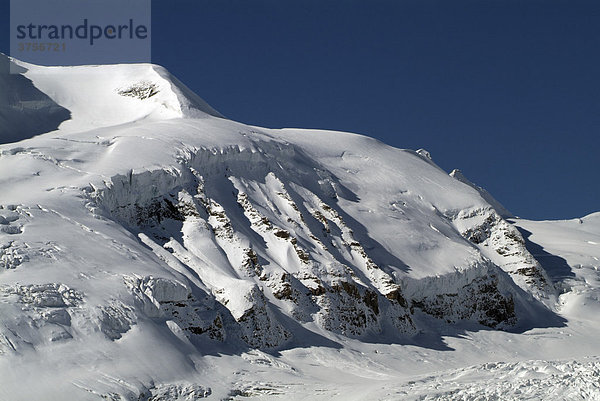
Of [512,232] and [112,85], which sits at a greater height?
[112,85]

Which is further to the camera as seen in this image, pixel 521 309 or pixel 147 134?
pixel 521 309

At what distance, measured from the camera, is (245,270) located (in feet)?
130

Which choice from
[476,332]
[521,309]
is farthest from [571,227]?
[476,332]

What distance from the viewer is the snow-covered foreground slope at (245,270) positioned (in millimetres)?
27594

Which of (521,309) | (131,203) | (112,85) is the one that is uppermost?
(112,85)

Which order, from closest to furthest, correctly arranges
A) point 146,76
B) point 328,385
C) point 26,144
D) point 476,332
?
point 328,385 → point 26,144 → point 476,332 → point 146,76

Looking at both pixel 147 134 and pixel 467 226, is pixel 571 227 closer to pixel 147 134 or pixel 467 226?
pixel 467 226

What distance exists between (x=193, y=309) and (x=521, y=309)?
26933 mm

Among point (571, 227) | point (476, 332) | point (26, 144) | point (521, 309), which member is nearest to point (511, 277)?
point (521, 309)

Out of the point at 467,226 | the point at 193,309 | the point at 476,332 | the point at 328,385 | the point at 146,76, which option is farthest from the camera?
the point at 146,76

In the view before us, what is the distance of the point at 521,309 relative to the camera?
173 ft

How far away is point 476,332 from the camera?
156ft

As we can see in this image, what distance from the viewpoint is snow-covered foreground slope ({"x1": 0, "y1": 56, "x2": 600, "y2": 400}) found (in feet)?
90.5

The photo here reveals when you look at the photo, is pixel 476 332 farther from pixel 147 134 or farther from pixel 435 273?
pixel 147 134
